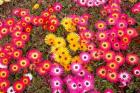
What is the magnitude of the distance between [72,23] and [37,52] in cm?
61

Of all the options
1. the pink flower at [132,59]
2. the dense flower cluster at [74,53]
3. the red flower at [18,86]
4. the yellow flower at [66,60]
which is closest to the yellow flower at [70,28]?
the dense flower cluster at [74,53]

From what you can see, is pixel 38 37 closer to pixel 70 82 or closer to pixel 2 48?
pixel 2 48

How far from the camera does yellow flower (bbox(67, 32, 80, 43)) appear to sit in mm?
4909

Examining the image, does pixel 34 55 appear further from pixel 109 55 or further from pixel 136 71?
pixel 136 71

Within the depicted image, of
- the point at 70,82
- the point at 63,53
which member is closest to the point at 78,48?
the point at 63,53

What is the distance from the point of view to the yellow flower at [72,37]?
16.1ft

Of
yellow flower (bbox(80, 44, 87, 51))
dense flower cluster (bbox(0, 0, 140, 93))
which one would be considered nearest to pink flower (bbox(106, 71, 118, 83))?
dense flower cluster (bbox(0, 0, 140, 93))

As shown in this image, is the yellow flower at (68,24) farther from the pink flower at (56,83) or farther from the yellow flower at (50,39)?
the pink flower at (56,83)

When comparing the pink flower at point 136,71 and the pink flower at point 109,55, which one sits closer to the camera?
the pink flower at point 136,71

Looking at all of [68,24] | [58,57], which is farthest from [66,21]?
[58,57]

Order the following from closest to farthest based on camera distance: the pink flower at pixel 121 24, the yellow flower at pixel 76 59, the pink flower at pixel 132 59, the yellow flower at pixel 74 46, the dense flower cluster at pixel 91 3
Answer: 1. the pink flower at pixel 132 59
2. the yellow flower at pixel 76 59
3. the yellow flower at pixel 74 46
4. the pink flower at pixel 121 24
5. the dense flower cluster at pixel 91 3

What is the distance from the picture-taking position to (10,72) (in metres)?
Answer: 4.85

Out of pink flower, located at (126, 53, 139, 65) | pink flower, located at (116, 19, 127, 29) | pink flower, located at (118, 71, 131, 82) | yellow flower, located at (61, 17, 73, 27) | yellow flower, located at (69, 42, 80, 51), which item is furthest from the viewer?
yellow flower, located at (61, 17, 73, 27)

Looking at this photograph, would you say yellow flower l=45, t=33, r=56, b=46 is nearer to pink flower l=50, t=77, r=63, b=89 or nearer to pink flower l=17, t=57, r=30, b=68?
pink flower l=17, t=57, r=30, b=68
